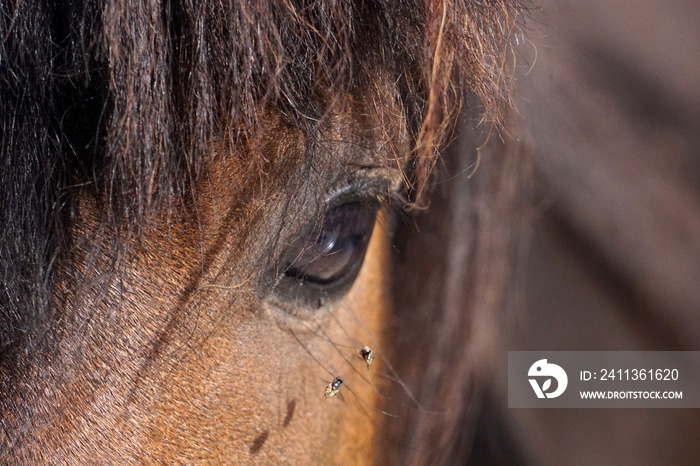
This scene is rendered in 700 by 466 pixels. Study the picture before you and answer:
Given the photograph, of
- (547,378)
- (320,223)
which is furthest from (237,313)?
(547,378)

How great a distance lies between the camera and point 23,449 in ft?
1.09

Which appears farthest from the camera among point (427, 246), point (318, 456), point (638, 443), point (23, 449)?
point (638, 443)

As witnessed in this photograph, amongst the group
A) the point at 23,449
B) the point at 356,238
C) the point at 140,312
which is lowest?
the point at 23,449

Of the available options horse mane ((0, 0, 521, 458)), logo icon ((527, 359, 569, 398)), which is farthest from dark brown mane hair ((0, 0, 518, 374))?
logo icon ((527, 359, 569, 398))

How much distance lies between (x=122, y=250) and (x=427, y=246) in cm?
32

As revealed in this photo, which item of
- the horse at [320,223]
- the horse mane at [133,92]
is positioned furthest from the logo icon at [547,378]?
the horse mane at [133,92]

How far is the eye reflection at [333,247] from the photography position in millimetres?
462

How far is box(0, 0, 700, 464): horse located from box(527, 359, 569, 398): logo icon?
0.04 meters

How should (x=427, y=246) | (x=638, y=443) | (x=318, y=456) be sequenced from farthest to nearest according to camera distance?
(x=638, y=443) → (x=427, y=246) → (x=318, y=456)

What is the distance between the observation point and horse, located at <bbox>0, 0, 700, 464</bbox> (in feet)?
1.11

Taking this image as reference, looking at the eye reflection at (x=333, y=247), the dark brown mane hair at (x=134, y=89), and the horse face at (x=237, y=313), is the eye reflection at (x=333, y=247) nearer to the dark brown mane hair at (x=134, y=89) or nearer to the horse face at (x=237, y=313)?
the horse face at (x=237, y=313)

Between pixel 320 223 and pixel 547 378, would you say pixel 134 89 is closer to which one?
pixel 320 223

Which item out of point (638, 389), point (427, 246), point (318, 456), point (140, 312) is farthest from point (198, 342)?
point (638, 389)

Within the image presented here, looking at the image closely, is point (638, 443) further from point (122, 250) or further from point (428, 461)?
point (122, 250)
